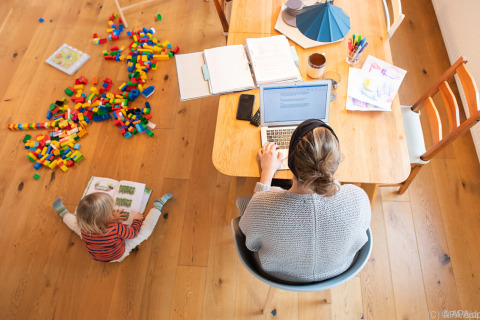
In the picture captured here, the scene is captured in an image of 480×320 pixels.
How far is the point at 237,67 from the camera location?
157 cm

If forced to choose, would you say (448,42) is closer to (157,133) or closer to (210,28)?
(210,28)

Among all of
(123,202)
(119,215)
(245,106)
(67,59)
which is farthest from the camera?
(67,59)

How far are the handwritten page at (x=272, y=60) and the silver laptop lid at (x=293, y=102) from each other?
0.71ft

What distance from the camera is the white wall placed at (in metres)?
2.18

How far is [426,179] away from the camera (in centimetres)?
210

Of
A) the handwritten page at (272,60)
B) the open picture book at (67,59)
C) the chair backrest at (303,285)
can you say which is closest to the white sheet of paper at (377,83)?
the handwritten page at (272,60)

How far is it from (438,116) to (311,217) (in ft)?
3.43

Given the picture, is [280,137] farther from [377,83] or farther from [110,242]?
[110,242]

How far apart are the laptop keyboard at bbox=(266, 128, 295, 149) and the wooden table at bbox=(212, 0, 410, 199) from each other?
0.19 ft

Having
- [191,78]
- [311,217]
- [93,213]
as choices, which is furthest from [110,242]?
[311,217]

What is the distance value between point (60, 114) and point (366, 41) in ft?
6.99

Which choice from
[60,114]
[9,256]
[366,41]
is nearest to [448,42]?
[366,41]

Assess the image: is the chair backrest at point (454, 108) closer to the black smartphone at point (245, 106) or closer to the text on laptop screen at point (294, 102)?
the text on laptop screen at point (294, 102)

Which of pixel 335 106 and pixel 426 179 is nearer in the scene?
pixel 335 106
